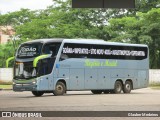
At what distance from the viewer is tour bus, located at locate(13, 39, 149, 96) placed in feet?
75.6

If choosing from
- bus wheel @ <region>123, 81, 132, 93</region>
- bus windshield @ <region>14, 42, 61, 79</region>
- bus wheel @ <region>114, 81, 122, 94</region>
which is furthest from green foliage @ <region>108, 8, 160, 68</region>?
bus windshield @ <region>14, 42, 61, 79</region>

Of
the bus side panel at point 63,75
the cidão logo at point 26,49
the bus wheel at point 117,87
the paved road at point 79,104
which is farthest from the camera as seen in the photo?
the bus wheel at point 117,87

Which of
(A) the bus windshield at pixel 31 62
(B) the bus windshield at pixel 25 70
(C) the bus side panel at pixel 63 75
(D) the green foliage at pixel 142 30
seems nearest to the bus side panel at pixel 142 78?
(C) the bus side panel at pixel 63 75

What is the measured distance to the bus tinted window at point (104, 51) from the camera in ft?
79.1

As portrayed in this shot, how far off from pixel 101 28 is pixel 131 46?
45.1 feet

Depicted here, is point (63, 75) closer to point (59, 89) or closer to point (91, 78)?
point (59, 89)

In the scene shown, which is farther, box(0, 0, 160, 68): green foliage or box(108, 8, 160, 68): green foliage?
box(108, 8, 160, 68): green foliage

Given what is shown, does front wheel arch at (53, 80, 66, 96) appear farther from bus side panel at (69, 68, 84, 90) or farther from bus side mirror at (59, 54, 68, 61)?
bus side mirror at (59, 54, 68, 61)

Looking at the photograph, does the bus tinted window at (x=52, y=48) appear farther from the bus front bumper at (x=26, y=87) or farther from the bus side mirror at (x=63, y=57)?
the bus front bumper at (x=26, y=87)

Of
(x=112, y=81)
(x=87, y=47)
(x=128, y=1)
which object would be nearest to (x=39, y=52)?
(x=87, y=47)

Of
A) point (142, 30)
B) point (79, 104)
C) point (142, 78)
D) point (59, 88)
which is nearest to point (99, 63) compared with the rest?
point (59, 88)

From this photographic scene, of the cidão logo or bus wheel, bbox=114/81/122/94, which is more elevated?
the cidão logo

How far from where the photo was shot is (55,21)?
38656 mm

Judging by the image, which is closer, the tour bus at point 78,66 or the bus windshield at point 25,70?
the bus windshield at point 25,70
